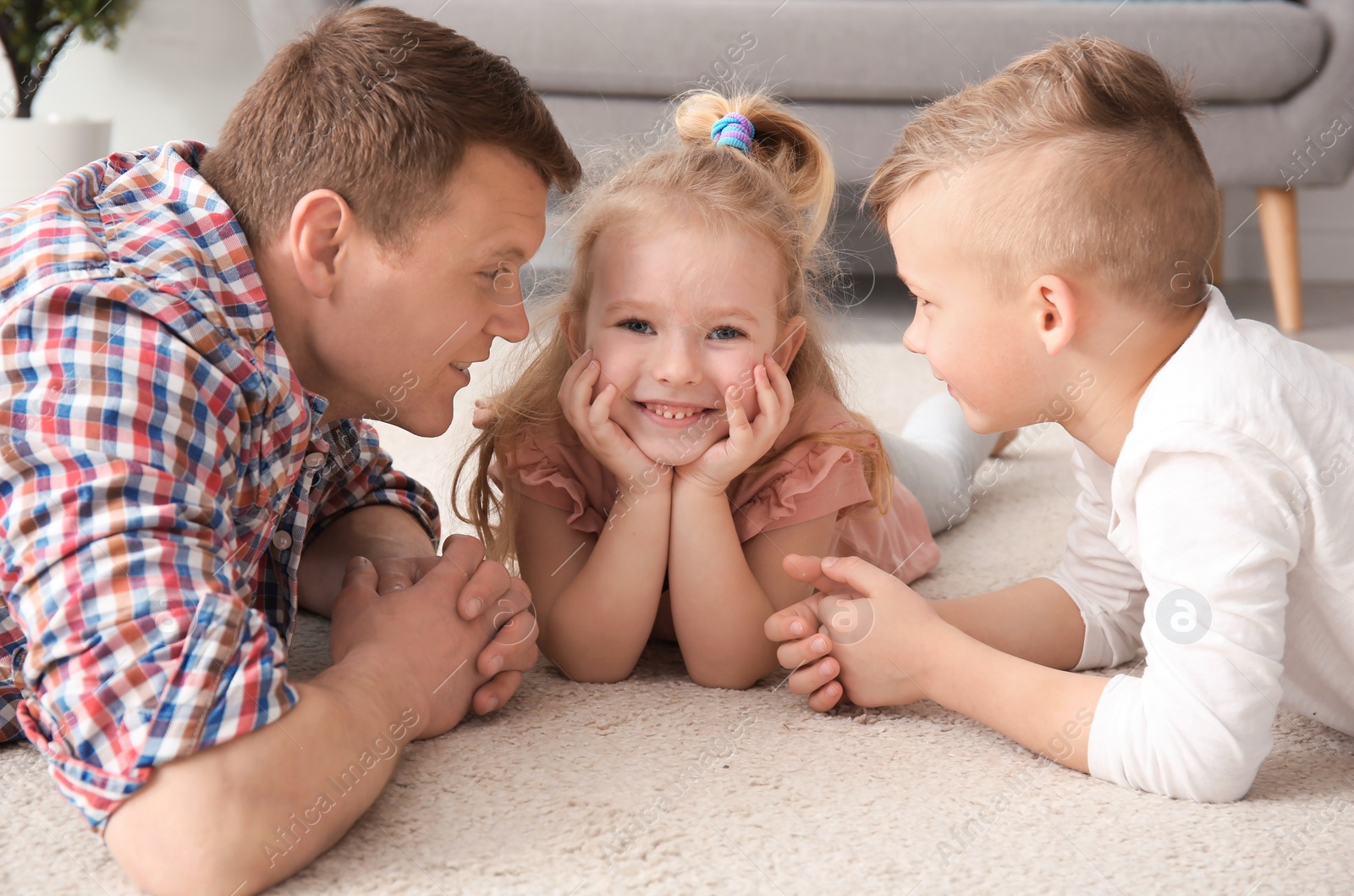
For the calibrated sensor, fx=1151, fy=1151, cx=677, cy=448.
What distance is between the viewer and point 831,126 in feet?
7.29

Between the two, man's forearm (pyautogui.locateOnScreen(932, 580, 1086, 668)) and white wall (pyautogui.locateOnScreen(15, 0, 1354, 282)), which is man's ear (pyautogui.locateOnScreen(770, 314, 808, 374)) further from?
white wall (pyautogui.locateOnScreen(15, 0, 1354, 282))

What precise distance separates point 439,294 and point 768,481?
0.34 meters

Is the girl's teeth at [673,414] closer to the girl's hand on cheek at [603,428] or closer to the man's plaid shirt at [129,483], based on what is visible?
the girl's hand on cheek at [603,428]

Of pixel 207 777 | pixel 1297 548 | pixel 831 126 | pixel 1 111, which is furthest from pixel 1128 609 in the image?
pixel 1 111

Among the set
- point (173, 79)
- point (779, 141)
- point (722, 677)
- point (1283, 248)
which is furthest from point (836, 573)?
point (173, 79)

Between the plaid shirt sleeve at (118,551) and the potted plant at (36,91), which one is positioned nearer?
the plaid shirt sleeve at (118,551)

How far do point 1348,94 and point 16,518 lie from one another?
7.76ft

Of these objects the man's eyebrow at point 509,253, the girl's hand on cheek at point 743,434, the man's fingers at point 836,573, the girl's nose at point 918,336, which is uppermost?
the man's eyebrow at point 509,253

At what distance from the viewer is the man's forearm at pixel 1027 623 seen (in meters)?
0.96

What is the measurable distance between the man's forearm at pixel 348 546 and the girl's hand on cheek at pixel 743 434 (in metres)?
0.27

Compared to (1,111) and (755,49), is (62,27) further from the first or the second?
(755,49)

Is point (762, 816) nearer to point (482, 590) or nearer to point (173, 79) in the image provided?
point (482, 590)

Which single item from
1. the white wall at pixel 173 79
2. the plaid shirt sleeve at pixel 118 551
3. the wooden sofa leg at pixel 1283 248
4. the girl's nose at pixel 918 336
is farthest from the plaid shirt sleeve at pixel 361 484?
the white wall at pixel 173 79

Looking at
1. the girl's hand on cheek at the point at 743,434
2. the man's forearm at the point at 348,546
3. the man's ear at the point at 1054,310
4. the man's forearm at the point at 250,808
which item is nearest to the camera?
the man's forearm at the point at 250,808
